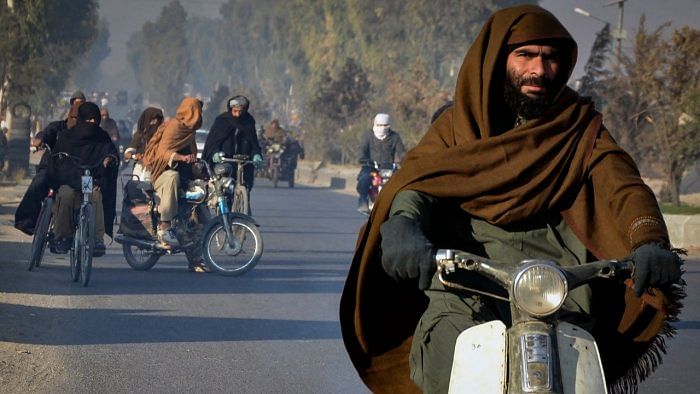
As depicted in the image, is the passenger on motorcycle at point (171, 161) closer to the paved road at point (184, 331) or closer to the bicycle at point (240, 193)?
the paved road at point (184, 331)

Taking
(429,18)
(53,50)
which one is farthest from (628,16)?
(53,50)

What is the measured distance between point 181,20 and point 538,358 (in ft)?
582

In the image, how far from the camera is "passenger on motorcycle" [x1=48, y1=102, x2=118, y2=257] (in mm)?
12430

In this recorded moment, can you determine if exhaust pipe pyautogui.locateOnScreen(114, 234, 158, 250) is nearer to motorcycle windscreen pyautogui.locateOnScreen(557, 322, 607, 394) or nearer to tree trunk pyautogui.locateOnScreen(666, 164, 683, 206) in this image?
motorcycle windscreen pyautogui.locateOnScreen(557, 322, 607, 394)

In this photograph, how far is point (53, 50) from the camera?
53.0 m

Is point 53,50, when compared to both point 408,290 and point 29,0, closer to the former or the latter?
point 29,0

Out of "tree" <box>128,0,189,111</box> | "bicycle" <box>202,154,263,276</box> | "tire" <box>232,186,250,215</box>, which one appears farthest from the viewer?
"tree" <box>128,0,189,111</box>

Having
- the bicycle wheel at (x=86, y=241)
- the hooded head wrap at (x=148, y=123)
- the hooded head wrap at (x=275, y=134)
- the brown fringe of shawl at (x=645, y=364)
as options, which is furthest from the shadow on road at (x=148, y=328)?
the hooded head wrap at (x=275, y=134)

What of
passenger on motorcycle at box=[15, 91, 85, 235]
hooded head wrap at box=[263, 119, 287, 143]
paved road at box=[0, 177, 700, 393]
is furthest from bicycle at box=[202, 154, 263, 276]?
hooded head wrap at box=[263, 119, 287, 143]

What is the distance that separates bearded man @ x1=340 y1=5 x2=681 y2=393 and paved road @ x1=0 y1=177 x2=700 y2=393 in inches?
131

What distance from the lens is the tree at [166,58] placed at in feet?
522

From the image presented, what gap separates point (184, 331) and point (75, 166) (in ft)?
12.5

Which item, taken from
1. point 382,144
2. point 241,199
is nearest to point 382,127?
point 382,144

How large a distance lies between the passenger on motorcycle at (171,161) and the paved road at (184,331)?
56cm
